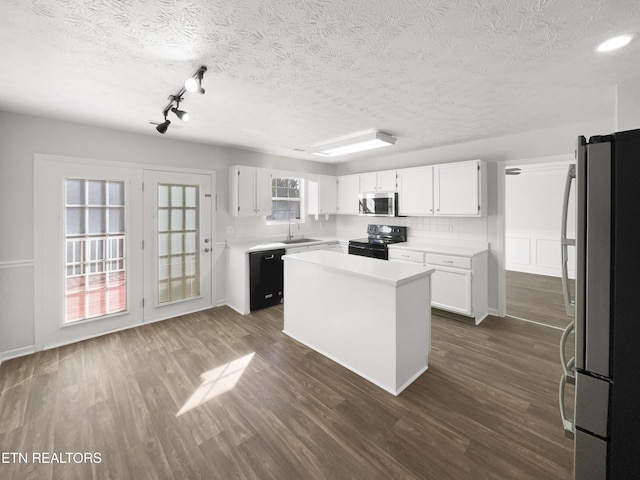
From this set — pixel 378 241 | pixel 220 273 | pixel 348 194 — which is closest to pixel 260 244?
pixel 220 273

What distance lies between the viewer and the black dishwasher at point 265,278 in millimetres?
4203

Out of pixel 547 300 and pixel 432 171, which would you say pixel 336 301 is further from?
pixel 547 300

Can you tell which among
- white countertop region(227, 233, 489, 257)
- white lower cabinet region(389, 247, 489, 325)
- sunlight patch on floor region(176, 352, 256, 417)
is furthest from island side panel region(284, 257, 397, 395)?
white lower cabinet region(389, 247, 489, 325)

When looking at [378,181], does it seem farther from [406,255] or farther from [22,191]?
[22,191]

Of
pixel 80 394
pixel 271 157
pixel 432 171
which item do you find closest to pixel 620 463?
pixel 80 394

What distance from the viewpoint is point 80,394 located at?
233cm

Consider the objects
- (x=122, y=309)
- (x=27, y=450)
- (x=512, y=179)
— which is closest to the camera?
(x=27, y=450)

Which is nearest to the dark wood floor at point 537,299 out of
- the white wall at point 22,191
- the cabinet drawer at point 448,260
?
the cabinet drawer at point 448,260

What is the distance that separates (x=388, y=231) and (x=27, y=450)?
15.9 ft

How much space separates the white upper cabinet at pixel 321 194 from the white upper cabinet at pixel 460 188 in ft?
6.99

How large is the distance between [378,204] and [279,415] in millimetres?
3818

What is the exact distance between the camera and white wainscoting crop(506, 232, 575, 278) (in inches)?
248

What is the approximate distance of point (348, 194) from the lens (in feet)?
18.6

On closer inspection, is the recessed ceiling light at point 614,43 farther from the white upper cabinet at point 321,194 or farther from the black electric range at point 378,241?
the white upper cabinet at point 321,194
